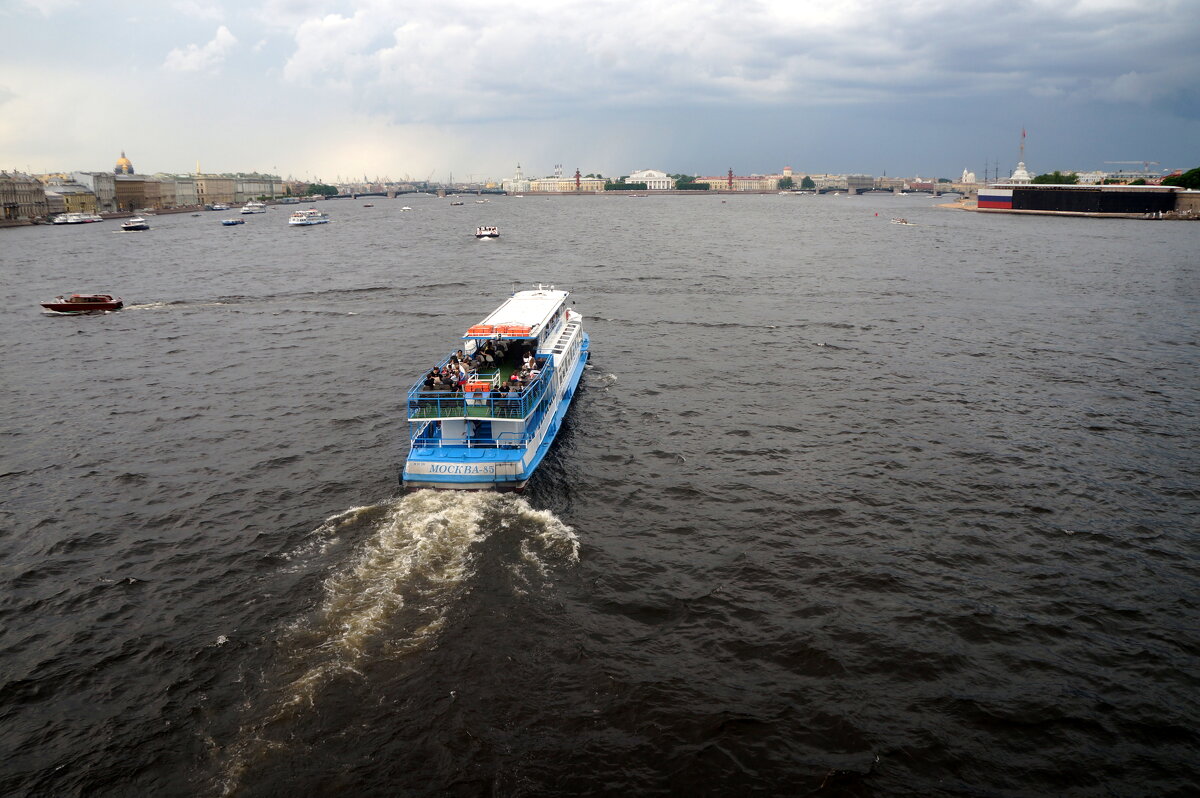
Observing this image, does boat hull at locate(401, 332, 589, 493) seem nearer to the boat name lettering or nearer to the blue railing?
the boat name lettering

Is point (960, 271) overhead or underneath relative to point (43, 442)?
overhead

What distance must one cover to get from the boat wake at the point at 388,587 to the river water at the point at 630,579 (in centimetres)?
10

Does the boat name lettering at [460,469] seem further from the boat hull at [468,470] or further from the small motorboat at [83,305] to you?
the small motorboat at [83,305]

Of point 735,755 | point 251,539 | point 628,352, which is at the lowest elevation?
point 735,755

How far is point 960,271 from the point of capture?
257 ft

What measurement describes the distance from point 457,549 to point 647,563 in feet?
18.2

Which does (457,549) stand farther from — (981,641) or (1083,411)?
(1083,411)

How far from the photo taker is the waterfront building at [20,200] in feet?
591

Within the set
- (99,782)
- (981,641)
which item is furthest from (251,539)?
(981,641)

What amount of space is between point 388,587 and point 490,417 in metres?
7.62

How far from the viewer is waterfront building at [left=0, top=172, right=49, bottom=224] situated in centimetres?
18012

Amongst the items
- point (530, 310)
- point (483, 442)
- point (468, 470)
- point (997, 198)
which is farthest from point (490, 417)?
point (997, 198)

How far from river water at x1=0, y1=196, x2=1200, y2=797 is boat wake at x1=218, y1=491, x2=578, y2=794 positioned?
10 cm

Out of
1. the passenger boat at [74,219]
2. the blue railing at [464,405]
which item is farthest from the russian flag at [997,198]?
the passenger boat at [74,219]
